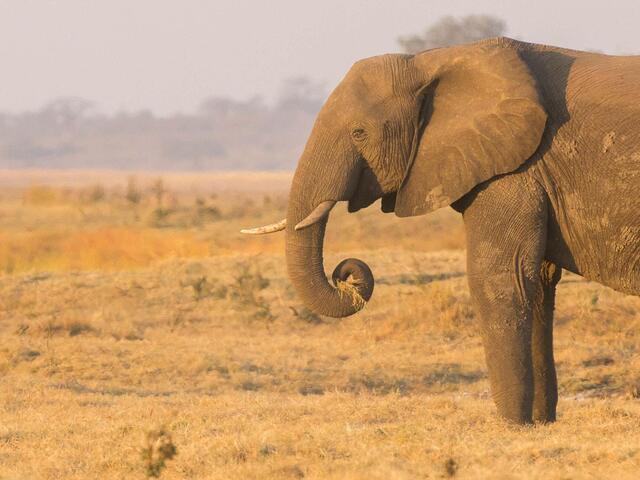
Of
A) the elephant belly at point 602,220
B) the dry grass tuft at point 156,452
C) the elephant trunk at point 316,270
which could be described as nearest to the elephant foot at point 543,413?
the elephant belly at point 602,220

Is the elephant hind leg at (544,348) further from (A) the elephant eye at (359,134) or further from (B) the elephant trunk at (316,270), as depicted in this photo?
(A) the elephant eye at (359,134)

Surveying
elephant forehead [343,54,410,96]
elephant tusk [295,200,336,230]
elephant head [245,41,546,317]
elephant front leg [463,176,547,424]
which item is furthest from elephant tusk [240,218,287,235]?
elephant front leg [463,176,547,424]

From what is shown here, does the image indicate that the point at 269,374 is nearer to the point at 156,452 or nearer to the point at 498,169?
the point at 498,169

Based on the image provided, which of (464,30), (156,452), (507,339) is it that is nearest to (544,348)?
(507,339)

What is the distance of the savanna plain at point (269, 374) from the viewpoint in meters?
7.14

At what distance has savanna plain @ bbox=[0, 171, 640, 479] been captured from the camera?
7.14m

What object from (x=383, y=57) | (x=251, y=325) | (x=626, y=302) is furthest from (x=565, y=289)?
(x=383, y=57)

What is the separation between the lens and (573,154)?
24.5 feet

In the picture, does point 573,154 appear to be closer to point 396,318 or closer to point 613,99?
point 613,99

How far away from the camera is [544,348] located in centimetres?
829

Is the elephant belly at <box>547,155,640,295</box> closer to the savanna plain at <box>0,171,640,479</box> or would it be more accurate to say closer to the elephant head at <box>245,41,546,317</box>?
the elephant head at <box>245,41,546,317</box>

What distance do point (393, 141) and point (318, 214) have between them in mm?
591

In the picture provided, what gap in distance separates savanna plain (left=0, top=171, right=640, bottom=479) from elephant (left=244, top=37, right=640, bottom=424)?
2.62 ft

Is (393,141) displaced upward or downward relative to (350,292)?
upward
